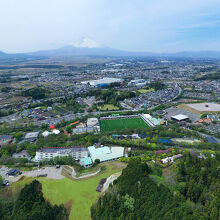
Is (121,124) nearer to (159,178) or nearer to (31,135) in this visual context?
(159,178)

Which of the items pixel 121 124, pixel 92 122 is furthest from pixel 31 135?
pixel 121 124

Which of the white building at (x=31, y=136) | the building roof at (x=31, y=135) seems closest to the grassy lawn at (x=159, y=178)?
the white building at (x=31, y=136)

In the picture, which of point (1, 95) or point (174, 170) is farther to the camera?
point (1, 95)

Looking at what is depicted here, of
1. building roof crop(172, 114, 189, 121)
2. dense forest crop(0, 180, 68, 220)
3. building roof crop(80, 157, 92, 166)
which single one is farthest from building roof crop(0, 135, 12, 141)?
building roof crop(172, 114, 189, 121)

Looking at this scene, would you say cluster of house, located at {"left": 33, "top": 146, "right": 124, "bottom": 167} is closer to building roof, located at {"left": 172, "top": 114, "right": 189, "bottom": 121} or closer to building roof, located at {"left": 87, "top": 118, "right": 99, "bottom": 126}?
building roof, located at {"left": 87, "top": 118, "right": 99, "bottom": 126}

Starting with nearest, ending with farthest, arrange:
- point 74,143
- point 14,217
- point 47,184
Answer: point 14,217
point 47,184
point 74,143

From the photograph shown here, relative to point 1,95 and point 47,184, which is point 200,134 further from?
point 1,95

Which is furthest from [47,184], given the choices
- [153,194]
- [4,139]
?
[4,139]
